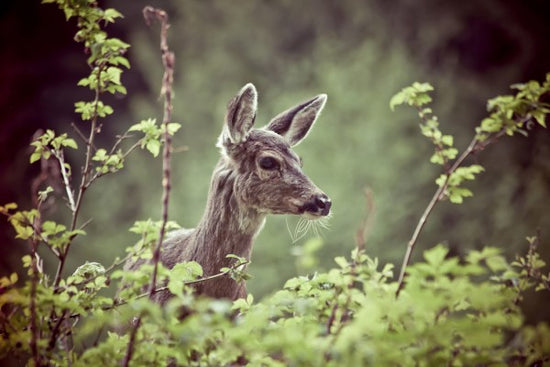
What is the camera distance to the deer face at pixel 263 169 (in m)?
3.51

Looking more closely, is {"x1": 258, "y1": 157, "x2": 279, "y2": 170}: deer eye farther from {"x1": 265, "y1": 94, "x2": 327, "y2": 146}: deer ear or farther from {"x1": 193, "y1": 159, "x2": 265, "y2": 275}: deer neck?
{"x1": 265, "y1": 94, "x2": 327, "y2": 146}: deer ear

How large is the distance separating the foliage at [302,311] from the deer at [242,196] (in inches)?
31.6

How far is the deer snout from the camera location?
3.49 meters

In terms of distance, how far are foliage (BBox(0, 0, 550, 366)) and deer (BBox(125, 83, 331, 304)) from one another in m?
0.80

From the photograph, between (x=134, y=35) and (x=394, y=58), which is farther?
(x=134, y=35)

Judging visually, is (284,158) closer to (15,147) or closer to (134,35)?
(134,35)

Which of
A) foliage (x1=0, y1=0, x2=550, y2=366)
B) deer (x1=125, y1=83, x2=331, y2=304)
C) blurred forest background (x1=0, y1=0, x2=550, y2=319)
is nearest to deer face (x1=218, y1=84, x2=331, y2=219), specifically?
deer (x1=125, y1=83, x2=331, y2=304)

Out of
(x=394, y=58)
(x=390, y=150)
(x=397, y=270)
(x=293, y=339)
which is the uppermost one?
(x=394, y=58)

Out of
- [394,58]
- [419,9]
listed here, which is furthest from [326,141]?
[419,9]

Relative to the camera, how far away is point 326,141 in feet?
34.3

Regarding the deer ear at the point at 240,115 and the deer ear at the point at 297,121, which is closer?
the deer ear at the point at 240,115

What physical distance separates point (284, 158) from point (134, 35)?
10.2 metres

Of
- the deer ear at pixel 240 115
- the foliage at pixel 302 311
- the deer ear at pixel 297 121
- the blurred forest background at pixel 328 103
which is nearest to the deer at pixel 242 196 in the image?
the deer ear at pixel 240 115

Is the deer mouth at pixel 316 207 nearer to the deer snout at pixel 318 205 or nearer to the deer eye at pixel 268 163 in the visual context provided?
the deer snout at pixel 318 205
